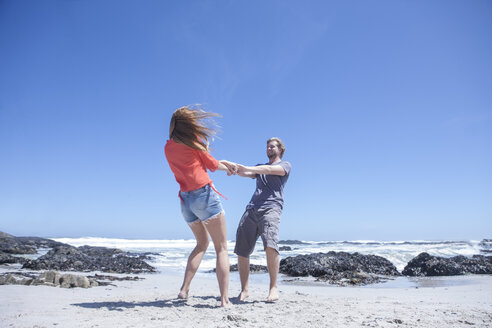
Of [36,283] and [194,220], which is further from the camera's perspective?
[36,283]

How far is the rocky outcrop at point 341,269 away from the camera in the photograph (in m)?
7.69

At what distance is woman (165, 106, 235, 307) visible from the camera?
370cm

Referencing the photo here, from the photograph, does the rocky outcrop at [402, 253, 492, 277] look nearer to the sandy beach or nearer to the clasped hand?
the sandy beach

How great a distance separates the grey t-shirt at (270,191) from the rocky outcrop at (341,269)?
12.4 feet

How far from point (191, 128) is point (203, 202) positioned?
875 mm

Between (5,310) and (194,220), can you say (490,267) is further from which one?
(5,310)

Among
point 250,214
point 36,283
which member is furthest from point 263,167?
point 36,283

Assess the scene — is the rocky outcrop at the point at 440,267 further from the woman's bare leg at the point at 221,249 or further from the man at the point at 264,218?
A: the woman's bare leg at the point at 221,249

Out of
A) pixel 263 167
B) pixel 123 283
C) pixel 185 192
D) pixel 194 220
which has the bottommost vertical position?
pixel 123 283

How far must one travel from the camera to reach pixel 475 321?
325cm

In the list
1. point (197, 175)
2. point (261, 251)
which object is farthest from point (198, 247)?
point (261, 251)

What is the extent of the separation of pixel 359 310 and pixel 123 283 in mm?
4667

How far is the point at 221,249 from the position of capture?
149 inches

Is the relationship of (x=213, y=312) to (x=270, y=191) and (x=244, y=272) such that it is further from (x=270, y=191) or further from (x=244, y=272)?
(x=270, y=191)
